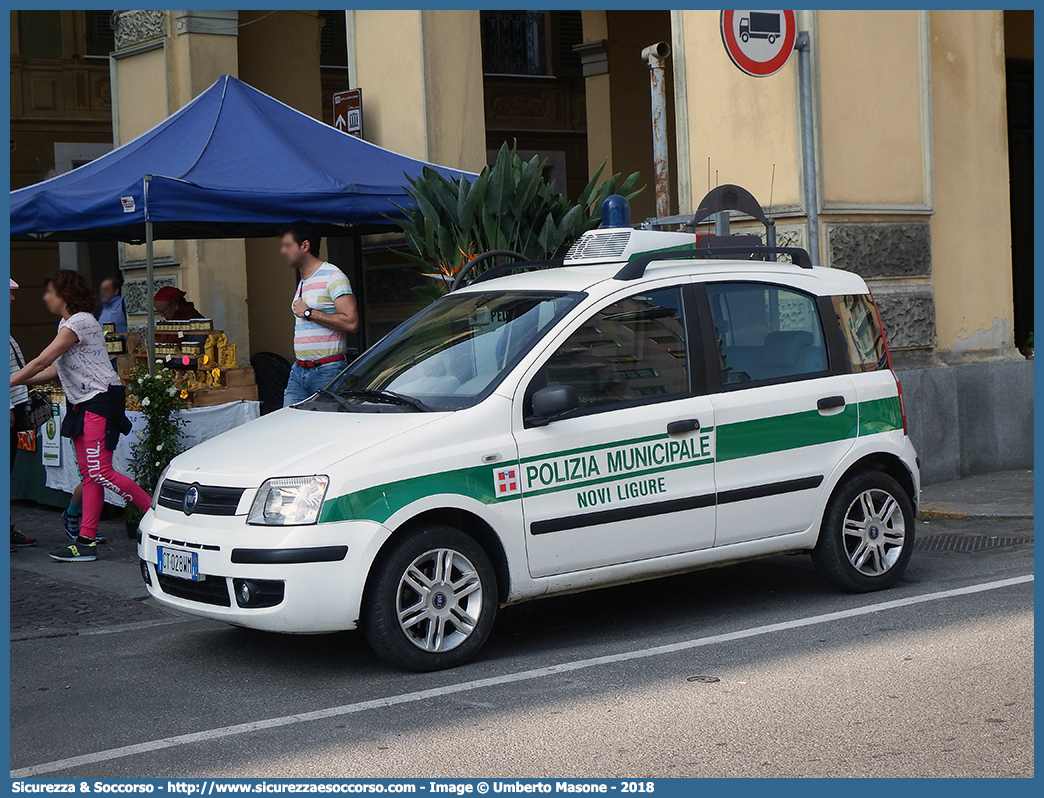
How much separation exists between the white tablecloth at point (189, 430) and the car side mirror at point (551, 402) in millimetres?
4399

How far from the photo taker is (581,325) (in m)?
6.27

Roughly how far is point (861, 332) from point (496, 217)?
3025mm

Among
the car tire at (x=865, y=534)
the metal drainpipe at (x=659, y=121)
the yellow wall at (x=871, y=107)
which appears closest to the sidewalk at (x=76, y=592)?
the car tire at (x=865, y=534)

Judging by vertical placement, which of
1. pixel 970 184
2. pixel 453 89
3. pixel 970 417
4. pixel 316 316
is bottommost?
pixel 970 417

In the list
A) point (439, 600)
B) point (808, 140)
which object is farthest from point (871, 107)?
point (439, 600)

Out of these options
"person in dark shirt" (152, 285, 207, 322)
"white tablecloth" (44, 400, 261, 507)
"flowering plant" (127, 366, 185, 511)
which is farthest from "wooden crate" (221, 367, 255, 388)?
"flowering plant" (127, 366, 185, 511)

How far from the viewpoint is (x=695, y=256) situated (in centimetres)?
686

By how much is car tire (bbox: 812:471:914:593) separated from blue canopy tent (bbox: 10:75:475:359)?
5166mm

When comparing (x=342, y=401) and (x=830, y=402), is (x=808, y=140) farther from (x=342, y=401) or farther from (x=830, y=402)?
(x=342, y=401)

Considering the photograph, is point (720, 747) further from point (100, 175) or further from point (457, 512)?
point (100, 175)

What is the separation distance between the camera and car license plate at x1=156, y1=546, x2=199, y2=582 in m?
5.84

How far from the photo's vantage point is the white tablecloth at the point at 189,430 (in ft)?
33.4

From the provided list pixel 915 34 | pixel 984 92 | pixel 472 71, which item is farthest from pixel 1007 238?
pixel 472 71

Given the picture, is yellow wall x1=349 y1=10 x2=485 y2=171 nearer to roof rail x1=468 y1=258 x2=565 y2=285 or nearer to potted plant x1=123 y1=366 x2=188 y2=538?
potted plant x1=123 y1=366 x2=188 y2=538
